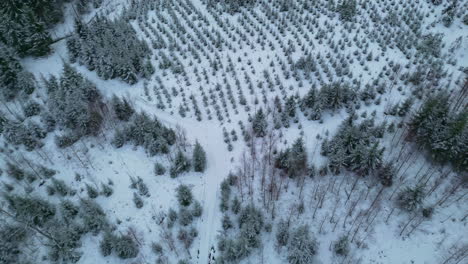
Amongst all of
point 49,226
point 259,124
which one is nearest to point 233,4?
point 259,124

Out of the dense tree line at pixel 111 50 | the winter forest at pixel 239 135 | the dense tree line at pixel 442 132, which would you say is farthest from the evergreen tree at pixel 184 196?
the dense tree line at pixel 442 132

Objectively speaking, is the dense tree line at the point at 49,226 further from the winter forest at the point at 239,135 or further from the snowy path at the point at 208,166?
the snowy path at the point at 208,166

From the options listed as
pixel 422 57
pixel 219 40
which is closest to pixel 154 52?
pixel 219 40

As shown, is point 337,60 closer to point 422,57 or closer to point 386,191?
point 422,57

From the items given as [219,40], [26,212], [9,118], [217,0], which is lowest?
[26,212]

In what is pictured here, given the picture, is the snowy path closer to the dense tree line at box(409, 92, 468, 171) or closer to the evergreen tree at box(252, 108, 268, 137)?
the evergreen tree at box(252, 108, 268, 137)

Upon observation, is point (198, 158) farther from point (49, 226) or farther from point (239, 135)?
point (49, 226)
